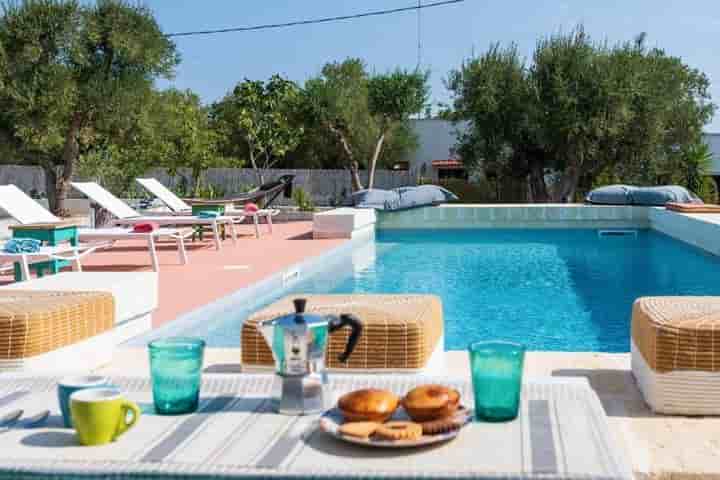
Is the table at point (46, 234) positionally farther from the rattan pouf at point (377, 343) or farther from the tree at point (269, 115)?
the tree at point (269, 115)

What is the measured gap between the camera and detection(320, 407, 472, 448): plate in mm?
1943

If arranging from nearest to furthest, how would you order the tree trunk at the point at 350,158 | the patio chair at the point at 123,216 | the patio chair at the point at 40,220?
the patio chair at the point at 40,220
the patio chair at the point at 123,216
the tree trunk at the point at 350,158

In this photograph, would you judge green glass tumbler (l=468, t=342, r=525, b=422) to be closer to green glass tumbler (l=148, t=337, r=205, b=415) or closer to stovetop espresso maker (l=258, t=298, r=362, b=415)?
stovetop espresso maker (l=258, t=298, r=362, b=415)

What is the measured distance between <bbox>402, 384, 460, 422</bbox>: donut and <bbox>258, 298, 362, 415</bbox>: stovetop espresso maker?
0.20 metres

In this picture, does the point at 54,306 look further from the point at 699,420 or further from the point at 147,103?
the point at 147,103

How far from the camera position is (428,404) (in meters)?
2.09

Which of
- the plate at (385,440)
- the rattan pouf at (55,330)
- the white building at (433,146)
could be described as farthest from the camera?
the white building at (433,146)

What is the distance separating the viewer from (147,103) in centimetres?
2069

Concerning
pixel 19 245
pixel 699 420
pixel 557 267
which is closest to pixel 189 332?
pixel 19 245

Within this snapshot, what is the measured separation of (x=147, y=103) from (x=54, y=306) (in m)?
17.2

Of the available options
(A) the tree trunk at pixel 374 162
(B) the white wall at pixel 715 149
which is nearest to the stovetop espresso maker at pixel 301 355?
(A) the tree trunk at pixel 374 162

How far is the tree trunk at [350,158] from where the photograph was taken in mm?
30062

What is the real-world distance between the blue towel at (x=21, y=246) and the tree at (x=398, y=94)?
2189 centimetres

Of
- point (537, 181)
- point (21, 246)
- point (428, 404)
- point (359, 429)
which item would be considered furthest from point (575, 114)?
point (359, 429)
